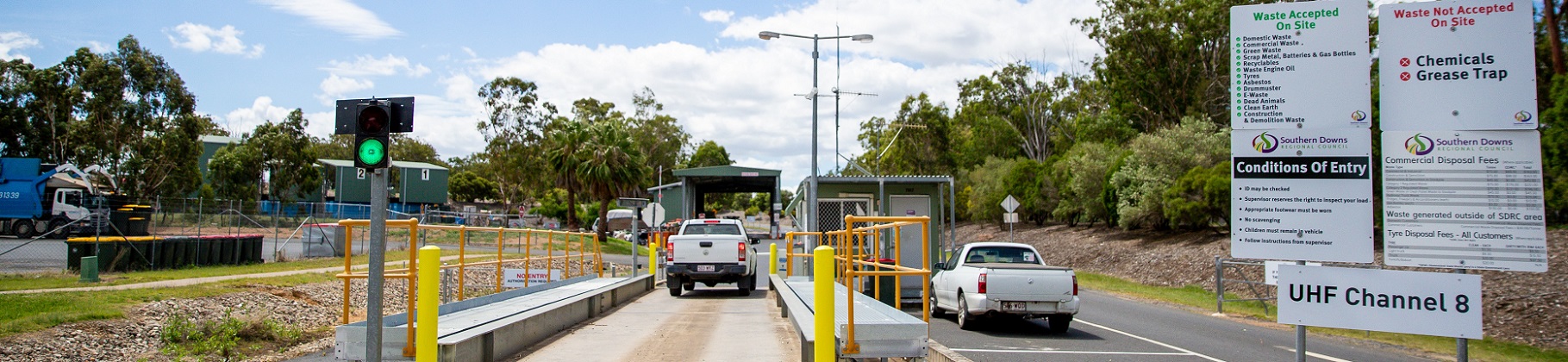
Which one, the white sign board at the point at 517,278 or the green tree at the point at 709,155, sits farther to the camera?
the green tree at the point at 709,155

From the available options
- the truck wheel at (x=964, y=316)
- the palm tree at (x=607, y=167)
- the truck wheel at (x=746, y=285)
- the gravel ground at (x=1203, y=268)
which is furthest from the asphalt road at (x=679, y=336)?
the palm tree at (x=607, y=167)

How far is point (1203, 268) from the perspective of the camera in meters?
24.7

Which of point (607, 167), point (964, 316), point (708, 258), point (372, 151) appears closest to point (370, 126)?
point (372, 151)

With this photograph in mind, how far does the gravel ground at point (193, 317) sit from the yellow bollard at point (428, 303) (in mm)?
4412

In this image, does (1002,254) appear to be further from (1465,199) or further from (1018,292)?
(1465,199)

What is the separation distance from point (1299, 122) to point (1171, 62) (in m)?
39.8

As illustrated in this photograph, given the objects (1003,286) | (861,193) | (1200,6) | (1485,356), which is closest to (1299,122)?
(1003,286)

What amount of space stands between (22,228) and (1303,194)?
4236 cm

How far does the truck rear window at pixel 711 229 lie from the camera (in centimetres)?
1942

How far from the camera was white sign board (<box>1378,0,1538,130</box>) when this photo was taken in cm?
541

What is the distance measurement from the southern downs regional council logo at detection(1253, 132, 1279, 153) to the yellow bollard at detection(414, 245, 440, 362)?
5368 millimetres

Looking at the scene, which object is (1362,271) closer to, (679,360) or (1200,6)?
(679,360)

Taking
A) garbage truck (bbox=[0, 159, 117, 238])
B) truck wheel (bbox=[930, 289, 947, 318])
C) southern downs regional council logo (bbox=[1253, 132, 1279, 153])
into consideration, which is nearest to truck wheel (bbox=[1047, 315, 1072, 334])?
truck wheel (bbox=[930, 289, 947, 318])

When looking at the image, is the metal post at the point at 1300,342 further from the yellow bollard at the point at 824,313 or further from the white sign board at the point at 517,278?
the white sign board at the point at 517,278
